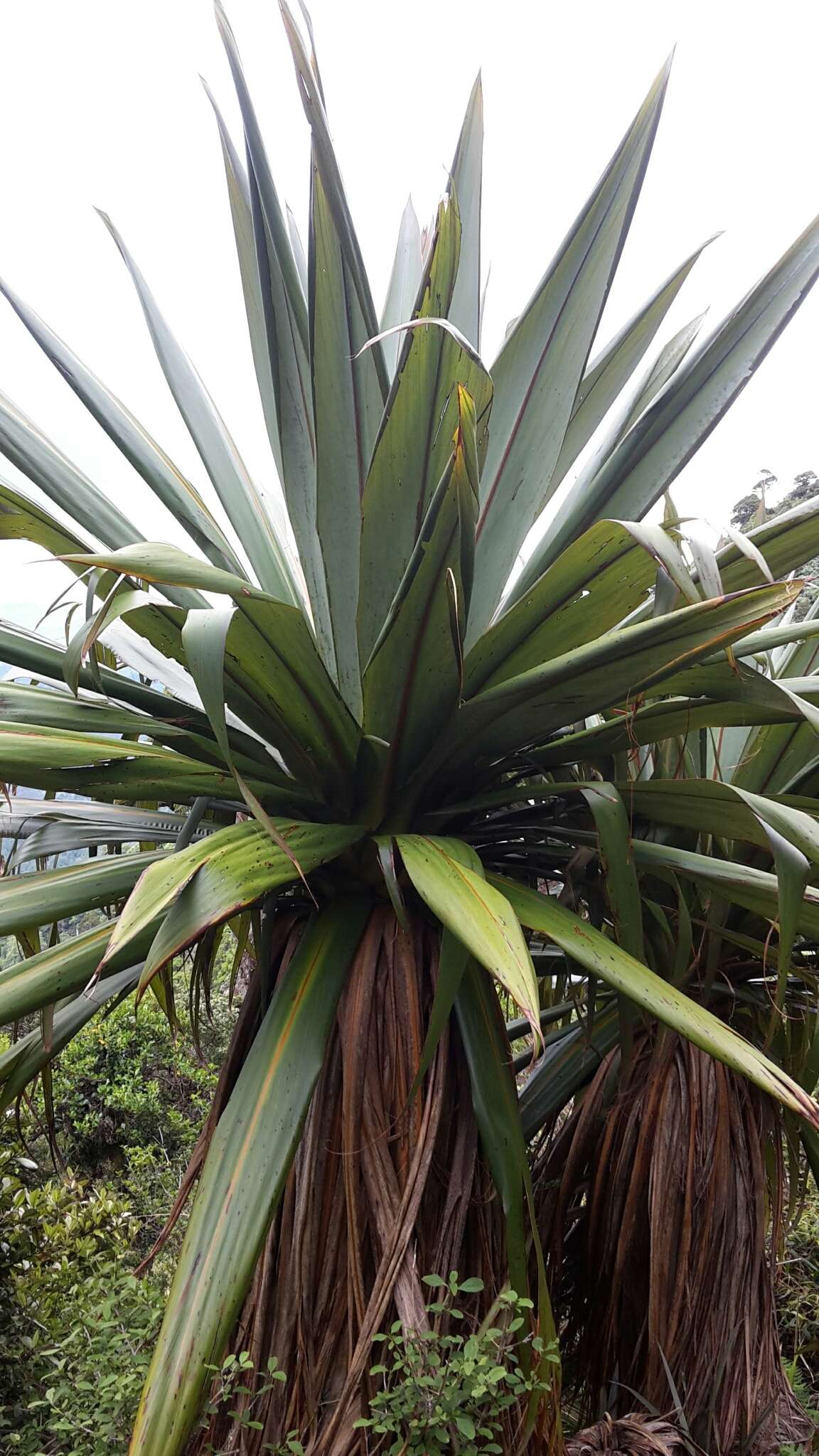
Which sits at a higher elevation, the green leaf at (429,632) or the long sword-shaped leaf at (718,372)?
the long sword-shaped leaf at (718,372)

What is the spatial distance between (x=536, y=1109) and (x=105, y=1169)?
2387mm

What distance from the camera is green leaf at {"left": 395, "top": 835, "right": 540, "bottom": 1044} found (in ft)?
2.65

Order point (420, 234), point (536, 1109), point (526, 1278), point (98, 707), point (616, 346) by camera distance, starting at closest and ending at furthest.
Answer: point (526, 1278)
point (98, 707)
point (616, 346)
point (536, 1109)
point (420, 234)

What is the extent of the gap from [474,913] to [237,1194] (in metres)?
0.38

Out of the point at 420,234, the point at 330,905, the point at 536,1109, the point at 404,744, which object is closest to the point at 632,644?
the point at 404,744


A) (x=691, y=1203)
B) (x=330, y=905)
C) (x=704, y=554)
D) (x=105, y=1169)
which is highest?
(x=704, y=554)

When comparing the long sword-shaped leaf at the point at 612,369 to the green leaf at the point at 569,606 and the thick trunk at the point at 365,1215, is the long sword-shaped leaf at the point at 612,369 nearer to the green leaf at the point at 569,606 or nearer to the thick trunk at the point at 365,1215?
the green leaf at the point at 569,606

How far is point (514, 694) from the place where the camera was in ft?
3.62

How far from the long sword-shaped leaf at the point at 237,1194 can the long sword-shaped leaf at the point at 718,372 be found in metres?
0.82

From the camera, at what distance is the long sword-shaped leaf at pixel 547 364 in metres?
1.30

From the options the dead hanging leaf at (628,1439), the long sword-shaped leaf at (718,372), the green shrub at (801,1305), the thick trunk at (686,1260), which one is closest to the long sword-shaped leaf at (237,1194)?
the thick trunk at (686,1260)

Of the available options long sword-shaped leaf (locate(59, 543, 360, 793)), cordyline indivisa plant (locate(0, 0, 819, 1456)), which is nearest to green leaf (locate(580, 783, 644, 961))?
cordyline indivisa plant (locate(0, 0, 819, 1456))

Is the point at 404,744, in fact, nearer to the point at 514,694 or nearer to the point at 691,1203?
the point at 514,694

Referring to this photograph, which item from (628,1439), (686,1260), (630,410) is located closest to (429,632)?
(630,410)
